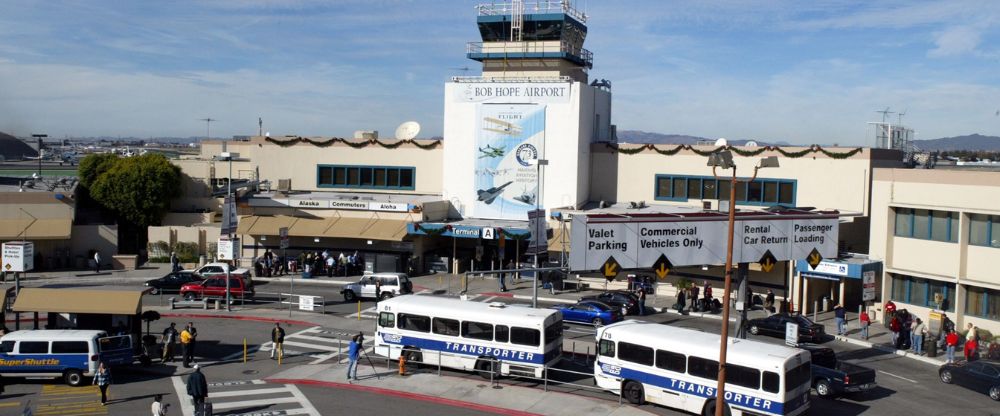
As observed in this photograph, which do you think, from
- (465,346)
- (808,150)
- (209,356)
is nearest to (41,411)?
(209,356)

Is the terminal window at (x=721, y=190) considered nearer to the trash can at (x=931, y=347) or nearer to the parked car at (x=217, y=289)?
the trash can at (x=931, y=347)

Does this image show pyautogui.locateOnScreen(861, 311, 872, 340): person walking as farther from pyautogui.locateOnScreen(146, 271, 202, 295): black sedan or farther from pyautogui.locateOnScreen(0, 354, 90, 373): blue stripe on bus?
pyautogui.locateOnScreen(146, 271, 202, 295): black sedan

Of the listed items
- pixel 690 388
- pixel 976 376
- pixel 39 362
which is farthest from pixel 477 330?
pixel 976 376

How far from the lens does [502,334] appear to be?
2783 cm

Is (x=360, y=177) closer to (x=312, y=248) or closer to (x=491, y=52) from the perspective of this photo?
(x=312, y=248)

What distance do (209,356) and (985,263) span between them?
3287 centimetres

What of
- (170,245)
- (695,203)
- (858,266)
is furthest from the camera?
(170,245)

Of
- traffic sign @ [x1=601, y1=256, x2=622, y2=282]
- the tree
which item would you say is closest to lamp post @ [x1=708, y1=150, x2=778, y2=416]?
traffic sign @ [x1=601, y1=256, x2=622, y2=282]

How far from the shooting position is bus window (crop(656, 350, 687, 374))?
24.7 metres

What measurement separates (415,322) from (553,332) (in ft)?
15.8

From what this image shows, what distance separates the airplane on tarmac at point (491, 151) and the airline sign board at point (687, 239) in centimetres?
2589

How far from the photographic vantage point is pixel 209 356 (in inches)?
1270

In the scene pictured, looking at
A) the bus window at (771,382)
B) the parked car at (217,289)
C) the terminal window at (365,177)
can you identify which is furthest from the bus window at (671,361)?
the terminal window at (365,177)

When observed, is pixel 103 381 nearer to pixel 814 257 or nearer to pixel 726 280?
pixel 726 280
